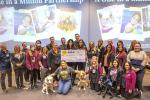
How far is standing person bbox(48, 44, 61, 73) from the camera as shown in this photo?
9.62 m

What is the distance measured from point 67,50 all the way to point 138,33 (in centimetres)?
319

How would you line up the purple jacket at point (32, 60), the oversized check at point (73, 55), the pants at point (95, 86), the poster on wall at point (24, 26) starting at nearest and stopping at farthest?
the pants at point (95, 86), the purple jacket at point (32, 60), the oversized check at point (73, 55), the poster on wall at point (24, 26)

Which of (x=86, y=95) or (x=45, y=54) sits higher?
(x=45, y=54)

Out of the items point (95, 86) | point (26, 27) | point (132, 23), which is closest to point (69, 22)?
point (26, 27)

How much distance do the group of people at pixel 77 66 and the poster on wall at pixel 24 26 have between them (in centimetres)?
232

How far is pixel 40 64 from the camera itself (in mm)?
9570

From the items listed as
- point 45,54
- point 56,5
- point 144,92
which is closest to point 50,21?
point 56,5

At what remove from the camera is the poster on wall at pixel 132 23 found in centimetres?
1188

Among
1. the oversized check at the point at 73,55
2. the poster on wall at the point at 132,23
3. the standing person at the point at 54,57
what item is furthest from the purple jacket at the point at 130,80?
the poster on wall at the point at 132,23

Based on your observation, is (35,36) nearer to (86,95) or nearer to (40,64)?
(40,64)

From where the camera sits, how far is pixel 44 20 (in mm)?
12102

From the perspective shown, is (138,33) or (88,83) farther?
(138,33)

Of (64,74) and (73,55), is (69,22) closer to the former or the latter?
(73,55)

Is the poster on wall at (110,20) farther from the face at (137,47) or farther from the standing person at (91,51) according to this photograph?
the face at (137,47)
